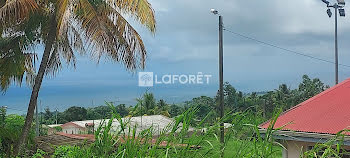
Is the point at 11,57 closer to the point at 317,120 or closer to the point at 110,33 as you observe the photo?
the point at 110,33

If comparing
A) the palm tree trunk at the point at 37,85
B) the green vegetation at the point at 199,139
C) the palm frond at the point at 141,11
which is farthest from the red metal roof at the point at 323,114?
the palm tree trunk at the point at 37,85

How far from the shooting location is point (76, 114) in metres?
26.4

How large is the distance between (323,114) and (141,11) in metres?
3.86

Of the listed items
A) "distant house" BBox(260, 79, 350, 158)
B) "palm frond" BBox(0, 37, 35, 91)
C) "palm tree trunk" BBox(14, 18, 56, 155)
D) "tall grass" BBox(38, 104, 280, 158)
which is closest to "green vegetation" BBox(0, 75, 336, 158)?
"tall grass" BBox(38, 104, 280, 158)

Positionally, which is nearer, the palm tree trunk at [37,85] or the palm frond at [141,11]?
the palm frond at [141,11]

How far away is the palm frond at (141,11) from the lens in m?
8.39

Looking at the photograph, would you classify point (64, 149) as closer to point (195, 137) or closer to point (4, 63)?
point (4, 63)

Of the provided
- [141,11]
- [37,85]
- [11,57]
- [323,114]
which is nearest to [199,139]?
[323,114]

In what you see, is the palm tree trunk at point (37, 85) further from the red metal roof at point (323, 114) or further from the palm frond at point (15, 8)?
the red metal roof at point (323, 114)

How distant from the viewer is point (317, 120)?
7160 millimetres

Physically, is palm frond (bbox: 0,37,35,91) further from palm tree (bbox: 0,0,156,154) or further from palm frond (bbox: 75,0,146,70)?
palm frond (bbox: 75,0,146,70)

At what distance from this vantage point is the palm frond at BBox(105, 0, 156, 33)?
8391 mm

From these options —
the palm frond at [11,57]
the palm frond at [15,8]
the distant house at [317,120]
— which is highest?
the palm frond at [15,8]

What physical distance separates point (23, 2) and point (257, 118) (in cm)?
637
